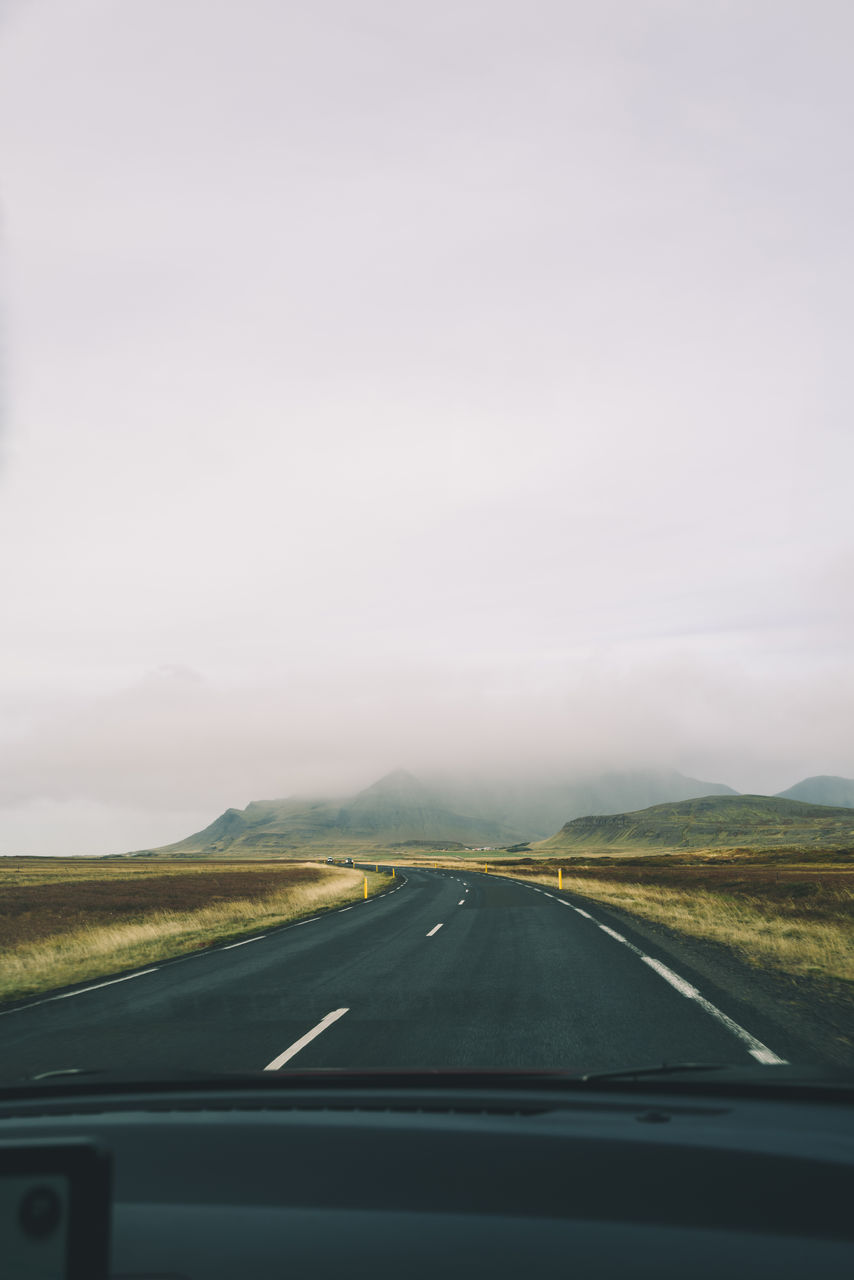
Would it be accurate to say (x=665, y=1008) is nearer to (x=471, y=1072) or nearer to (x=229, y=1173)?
(x=471, y=1072)

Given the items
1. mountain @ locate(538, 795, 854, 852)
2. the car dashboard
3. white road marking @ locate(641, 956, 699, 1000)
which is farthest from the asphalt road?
mountain @ locate(538, 795, 854, 852)

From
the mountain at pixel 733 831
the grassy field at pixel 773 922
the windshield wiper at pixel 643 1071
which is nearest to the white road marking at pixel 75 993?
the windshield wiper at pixel 643 1071

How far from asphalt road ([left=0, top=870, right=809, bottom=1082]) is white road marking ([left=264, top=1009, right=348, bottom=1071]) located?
0.08 ft

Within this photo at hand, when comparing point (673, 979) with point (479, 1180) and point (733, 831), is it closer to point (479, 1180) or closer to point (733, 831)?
point (479, 1180)

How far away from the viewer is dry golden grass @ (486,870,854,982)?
11377mm

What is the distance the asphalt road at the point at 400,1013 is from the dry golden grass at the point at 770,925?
179 centimetres

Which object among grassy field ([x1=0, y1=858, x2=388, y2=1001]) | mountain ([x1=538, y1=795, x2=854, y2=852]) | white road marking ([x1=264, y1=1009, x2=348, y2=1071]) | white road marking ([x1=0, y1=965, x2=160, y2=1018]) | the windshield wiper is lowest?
mountain ([x1=538, y1=795, x2=854, y2=852])

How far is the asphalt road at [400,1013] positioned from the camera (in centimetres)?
661

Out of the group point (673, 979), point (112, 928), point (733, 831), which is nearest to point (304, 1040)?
point (673, 979)

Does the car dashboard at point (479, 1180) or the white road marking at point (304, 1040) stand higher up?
the car dashboard at point (479, 1180)

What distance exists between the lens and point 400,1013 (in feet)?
27.4

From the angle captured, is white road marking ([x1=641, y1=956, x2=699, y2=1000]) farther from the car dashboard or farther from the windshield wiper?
the car dashboard

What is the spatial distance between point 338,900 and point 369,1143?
27489 mm

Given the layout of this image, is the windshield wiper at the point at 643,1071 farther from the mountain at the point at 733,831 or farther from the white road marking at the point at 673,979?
the mountain at the point at 733,831
